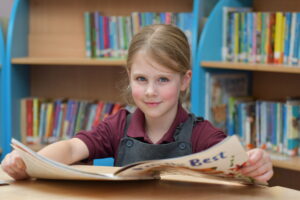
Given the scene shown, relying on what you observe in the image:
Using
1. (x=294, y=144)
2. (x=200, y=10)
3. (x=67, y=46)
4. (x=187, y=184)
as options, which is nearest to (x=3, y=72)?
(x=67, y=46)

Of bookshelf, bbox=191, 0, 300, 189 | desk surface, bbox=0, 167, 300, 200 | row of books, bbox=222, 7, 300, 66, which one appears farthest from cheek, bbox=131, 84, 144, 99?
row of books, bbox=222, 7, 300, 66

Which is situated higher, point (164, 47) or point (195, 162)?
point (164, 47)

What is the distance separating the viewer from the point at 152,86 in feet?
4.38

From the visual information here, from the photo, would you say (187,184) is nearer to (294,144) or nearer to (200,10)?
(294,144)

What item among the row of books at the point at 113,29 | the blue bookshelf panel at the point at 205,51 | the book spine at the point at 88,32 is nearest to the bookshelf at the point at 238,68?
the blue bookshelf panel at the point at 205,51

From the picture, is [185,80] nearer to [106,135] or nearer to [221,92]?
[106,135]

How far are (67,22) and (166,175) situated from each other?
2233mm

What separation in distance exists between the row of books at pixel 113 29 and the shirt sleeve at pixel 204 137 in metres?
1.33

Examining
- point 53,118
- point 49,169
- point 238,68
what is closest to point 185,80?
point 49,169

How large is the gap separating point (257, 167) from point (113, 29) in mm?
1986

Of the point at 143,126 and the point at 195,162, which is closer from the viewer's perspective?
the point at 195,162

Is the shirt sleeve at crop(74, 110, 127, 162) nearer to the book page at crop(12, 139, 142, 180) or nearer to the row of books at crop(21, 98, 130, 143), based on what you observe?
the book page at crop(12, 139, 142, 180)

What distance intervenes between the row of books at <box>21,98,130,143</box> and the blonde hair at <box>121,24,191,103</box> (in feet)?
5.15

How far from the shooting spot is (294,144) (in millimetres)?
2334
